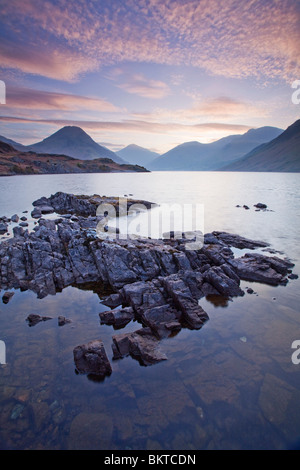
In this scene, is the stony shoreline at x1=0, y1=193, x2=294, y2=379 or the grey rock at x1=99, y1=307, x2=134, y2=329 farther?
the grey rock at x1=99, y1=307, x2=134, y2=329

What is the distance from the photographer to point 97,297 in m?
22.3

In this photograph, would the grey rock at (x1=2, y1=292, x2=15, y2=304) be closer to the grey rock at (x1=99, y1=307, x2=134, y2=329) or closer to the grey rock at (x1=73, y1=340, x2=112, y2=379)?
Answer: the grey rock at (x1=99, y1=307, x2=134, y2=329)

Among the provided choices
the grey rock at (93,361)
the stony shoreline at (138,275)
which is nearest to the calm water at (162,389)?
the grey rock at (93,361)

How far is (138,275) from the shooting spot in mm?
25453

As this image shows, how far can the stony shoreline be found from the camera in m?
17.7

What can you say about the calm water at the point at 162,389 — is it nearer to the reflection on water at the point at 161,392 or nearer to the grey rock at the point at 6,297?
the reflection on water at the point at 161,392

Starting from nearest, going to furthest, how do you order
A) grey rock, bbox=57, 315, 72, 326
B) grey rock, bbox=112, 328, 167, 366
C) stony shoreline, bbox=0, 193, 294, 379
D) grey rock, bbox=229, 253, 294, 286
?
grey rock, bbox=112, 328, 167, 366 → stony shoreline, bbox=0, 193, 294, 379 → grey rock, bbox=57, 315, 72, 326 → grey rock, bbox=229, 253, 294, 286

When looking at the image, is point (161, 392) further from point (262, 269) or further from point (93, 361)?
point (262, 269)

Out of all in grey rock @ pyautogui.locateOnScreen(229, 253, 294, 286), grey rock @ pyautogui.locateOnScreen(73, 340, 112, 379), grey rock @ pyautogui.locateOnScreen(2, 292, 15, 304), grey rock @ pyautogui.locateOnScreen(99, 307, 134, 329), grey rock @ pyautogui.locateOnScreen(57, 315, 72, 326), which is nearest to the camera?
grey rock @ pyautogui.locateOnScreen(73, 340, 112, 379)

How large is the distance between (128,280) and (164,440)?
1500 centimetres

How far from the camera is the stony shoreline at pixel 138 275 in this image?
58.2ft

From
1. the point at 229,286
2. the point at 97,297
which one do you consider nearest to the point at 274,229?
the point at 229,286

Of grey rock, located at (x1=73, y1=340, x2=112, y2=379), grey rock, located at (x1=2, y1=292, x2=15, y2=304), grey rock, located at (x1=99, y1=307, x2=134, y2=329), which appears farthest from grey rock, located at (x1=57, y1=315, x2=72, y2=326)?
grey rock, located at (x1=2, y1=292, x2=15, y2=304)
